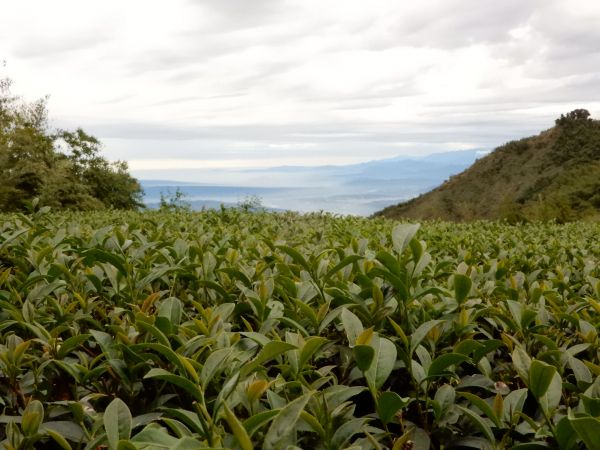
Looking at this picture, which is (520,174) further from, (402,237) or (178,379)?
(178,379)

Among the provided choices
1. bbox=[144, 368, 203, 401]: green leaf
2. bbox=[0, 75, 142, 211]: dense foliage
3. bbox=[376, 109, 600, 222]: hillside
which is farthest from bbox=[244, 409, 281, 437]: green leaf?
bbox=[376, 109, 600, 222]: hillside

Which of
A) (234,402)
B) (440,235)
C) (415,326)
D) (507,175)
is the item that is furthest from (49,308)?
(507,175)

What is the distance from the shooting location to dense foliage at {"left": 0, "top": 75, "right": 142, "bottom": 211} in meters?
29.9

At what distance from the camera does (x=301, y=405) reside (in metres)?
1.16

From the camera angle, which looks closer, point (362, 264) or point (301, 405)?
point (301, 405)

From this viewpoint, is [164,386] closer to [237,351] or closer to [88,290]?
[237,351]

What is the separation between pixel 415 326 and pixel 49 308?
144 centimetres

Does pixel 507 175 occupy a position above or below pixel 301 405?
above

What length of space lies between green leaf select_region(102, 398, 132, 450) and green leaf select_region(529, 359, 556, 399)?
0.95 meters

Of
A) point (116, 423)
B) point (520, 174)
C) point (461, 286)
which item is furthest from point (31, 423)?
point (520, 174)

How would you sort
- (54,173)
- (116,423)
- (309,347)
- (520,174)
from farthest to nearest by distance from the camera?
(520,174) → (54,173) → (309,347) → (116,423)

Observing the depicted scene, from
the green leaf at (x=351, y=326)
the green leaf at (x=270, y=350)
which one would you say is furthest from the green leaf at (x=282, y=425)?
the green leaf at (x=351, y=326)

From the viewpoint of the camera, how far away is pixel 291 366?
161 cm

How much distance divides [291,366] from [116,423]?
522mm
